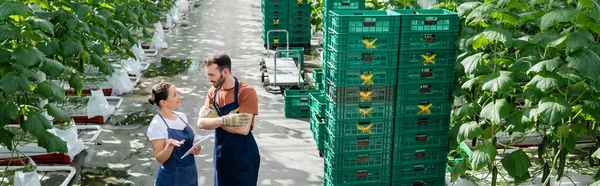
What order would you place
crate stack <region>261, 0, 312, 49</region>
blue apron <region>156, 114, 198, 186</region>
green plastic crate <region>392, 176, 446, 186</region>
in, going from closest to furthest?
blue apron <region>156, 114, 198, 186</region>, green plastic crate <region>392, 176, 446, 186</region>, crate stack <region>261, 0, 312, 49</region>

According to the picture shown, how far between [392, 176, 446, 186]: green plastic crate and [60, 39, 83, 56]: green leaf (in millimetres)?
3294

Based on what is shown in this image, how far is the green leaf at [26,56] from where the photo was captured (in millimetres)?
5020

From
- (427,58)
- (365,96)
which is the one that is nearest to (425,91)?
(427,58)

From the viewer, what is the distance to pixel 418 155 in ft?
18.0

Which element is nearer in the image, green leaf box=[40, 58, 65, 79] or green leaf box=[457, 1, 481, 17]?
green leaf box=[457, 1, 481, 17]

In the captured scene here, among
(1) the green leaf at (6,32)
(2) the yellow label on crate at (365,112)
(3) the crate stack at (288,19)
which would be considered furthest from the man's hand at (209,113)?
(3) the crate stack at (288,19)

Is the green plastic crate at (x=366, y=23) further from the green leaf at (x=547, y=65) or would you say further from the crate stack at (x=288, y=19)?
the crate stack at (x=288, y=19)

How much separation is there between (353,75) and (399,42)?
0.46 m

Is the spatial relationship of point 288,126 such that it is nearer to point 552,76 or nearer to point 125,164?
point 125,164

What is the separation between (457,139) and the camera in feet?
16.3

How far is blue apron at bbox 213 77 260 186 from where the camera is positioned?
4531 mm

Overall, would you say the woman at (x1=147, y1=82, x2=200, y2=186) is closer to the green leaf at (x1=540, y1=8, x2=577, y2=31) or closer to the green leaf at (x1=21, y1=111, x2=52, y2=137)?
the green leaf at (x1=21, y1=111, x2=52, y2=137)

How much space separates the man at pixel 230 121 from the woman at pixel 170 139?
25 centimetres

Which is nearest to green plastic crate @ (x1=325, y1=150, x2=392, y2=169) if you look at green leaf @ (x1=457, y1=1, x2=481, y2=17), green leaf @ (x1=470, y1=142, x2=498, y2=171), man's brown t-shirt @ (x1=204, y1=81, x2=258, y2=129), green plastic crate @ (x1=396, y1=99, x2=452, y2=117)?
green plastic crate @ (x1=396, y1=99, x2=452, y2=117)
